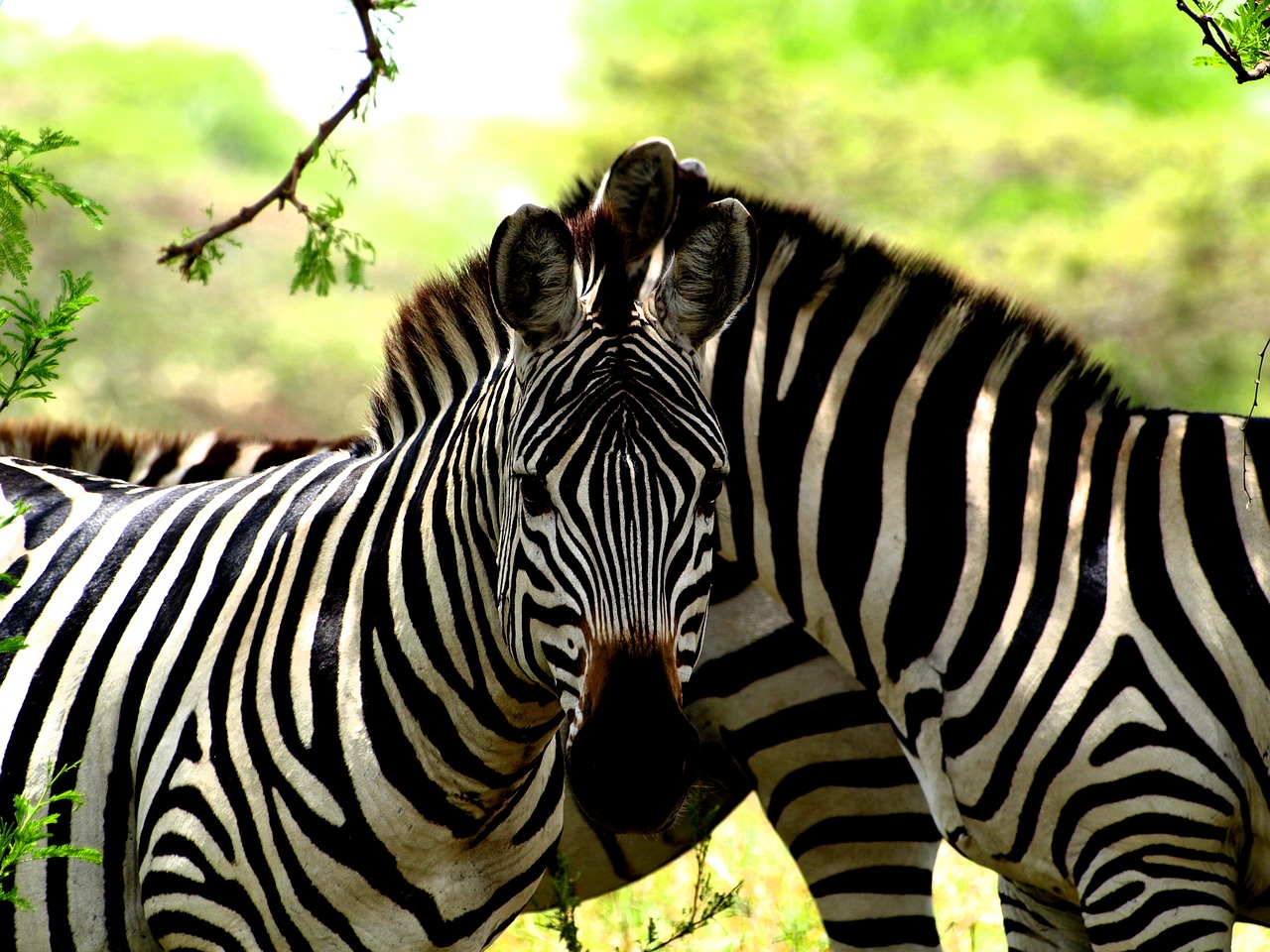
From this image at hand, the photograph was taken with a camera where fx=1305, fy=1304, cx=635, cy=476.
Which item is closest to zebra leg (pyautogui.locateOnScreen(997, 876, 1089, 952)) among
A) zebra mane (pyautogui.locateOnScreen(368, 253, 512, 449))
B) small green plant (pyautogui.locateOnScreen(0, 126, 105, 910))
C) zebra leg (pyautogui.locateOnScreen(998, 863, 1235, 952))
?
zebra leg (pyautogui.locateOnScreen(998, 863, 1235, 952))

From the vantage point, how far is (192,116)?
5572 centimetres

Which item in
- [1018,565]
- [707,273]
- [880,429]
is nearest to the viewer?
[707,273]

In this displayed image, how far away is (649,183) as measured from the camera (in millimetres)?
3660

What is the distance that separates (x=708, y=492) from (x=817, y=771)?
1.65 metres

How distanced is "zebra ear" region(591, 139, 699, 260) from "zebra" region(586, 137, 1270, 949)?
0.09ft

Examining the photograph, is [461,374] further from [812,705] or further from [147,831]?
[812,705]

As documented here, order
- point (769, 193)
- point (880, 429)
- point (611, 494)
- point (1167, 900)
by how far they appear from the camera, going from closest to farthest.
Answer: point (611, 494) → point (1167, 900) → point (880, 429) → point (769, 193)

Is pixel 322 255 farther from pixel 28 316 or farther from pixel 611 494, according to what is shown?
pixel 611 494

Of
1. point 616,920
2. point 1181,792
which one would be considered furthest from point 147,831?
point 616,920

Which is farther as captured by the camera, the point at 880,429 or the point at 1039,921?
the point at 1039,921

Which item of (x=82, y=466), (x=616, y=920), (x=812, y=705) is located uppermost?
(x=82, y=466)

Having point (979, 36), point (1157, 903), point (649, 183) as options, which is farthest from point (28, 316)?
point (979, 36)

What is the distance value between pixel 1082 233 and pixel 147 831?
82.7ft

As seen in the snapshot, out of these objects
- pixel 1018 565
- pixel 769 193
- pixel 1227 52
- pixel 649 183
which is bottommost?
pixel 1018 565
